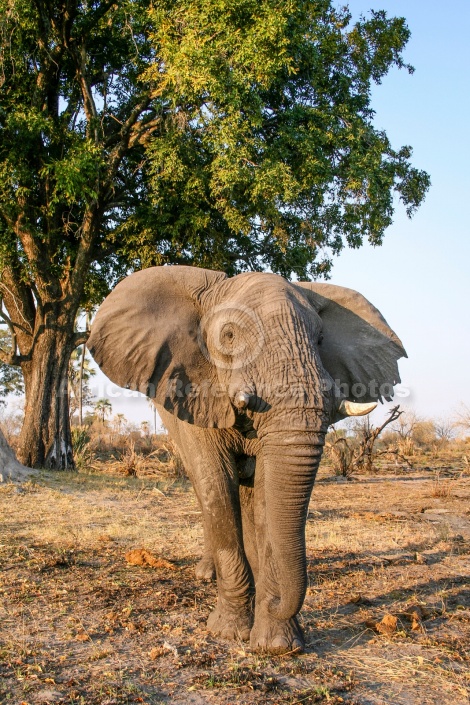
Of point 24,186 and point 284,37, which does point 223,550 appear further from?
point 24,186

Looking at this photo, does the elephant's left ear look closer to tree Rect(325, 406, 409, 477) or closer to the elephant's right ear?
the elephant's right ear

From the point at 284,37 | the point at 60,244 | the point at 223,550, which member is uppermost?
the point at 284,37

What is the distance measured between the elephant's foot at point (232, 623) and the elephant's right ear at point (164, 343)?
46.9 inches

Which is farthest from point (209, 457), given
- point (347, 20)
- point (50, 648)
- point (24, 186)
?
point (347, 20)

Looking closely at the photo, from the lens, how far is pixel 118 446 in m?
25.4

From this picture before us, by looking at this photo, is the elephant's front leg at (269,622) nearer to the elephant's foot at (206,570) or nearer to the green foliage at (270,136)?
the elephant's foot at (206,570)

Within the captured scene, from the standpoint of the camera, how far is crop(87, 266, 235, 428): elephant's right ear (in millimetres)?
4801

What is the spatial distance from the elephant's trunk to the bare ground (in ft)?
1.51

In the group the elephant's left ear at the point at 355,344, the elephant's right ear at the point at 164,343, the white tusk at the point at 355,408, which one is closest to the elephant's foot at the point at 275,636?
the elephant's right ear at the point at 164,343

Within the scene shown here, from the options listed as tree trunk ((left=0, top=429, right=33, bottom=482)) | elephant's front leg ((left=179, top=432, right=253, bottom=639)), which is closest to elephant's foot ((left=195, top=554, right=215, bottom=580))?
elephant's front leg ((left=179, top=432, right=253, bottom=639))

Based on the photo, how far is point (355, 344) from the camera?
5523 millimetres

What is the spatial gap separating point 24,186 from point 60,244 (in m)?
1.83

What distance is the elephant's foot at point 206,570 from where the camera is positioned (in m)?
6.57

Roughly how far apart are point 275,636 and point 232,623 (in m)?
0.48
